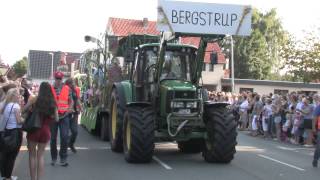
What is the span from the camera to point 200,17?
12.4 m

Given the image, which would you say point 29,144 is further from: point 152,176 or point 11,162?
point 152,176

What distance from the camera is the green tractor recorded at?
40.2 feet

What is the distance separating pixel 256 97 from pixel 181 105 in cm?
1152

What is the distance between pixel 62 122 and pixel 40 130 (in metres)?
2.34

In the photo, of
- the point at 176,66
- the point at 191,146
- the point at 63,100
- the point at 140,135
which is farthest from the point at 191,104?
the point at 63,100

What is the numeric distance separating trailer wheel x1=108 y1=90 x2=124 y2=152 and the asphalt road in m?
0.25

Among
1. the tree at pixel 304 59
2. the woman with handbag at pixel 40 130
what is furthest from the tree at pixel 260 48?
the woman with handbag at pixel 40 130

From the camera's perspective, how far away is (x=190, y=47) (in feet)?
45.1

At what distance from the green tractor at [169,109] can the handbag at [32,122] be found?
3001 millimetres

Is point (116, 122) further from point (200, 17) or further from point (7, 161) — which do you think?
point (7, 161)

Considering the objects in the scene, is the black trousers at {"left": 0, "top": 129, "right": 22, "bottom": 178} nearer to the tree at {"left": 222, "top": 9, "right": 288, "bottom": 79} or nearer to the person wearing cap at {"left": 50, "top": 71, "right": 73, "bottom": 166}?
the person wearing cap at {"left": 50, "top": 71, "right": 73, "bottom": 166}

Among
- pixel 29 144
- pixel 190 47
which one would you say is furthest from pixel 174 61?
pixel 29 144

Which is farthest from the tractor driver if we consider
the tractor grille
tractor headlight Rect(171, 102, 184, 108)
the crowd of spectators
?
the crowd of spectators

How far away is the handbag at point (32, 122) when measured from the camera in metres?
9.30
